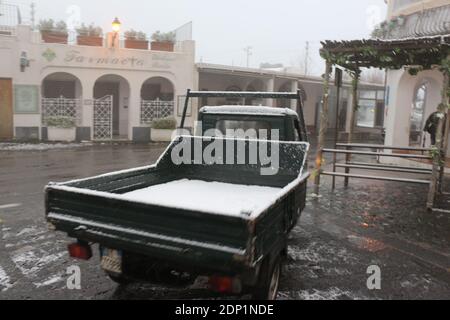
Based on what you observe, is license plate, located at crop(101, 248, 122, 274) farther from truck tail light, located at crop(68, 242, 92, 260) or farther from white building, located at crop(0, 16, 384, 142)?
white building, located at crop(0, 16, 384, 142)

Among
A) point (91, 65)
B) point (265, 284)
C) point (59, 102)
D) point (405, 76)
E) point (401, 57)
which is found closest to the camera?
point (265, 284)

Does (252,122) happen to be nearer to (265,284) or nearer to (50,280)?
(265,284)

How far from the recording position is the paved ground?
447 centimetres

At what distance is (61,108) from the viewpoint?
1880 cm

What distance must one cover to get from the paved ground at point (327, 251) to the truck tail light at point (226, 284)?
Result: 45.3 inches

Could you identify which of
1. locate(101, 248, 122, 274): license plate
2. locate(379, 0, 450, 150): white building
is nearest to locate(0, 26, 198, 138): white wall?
locate(379, 0, 450, 150): white building

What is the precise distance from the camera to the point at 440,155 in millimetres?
7988

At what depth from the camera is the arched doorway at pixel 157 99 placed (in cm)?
2048

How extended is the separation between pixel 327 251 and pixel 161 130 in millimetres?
15304

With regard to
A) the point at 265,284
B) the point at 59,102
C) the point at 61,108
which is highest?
the point at 59,102

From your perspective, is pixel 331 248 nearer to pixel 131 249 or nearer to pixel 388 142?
pixel 131 249

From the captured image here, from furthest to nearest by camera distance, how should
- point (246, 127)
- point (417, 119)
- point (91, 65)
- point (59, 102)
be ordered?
point (417, 119), point (91, 65), point (59, 102), point (246, 127)

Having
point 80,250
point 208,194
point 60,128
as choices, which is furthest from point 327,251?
point 60,128
